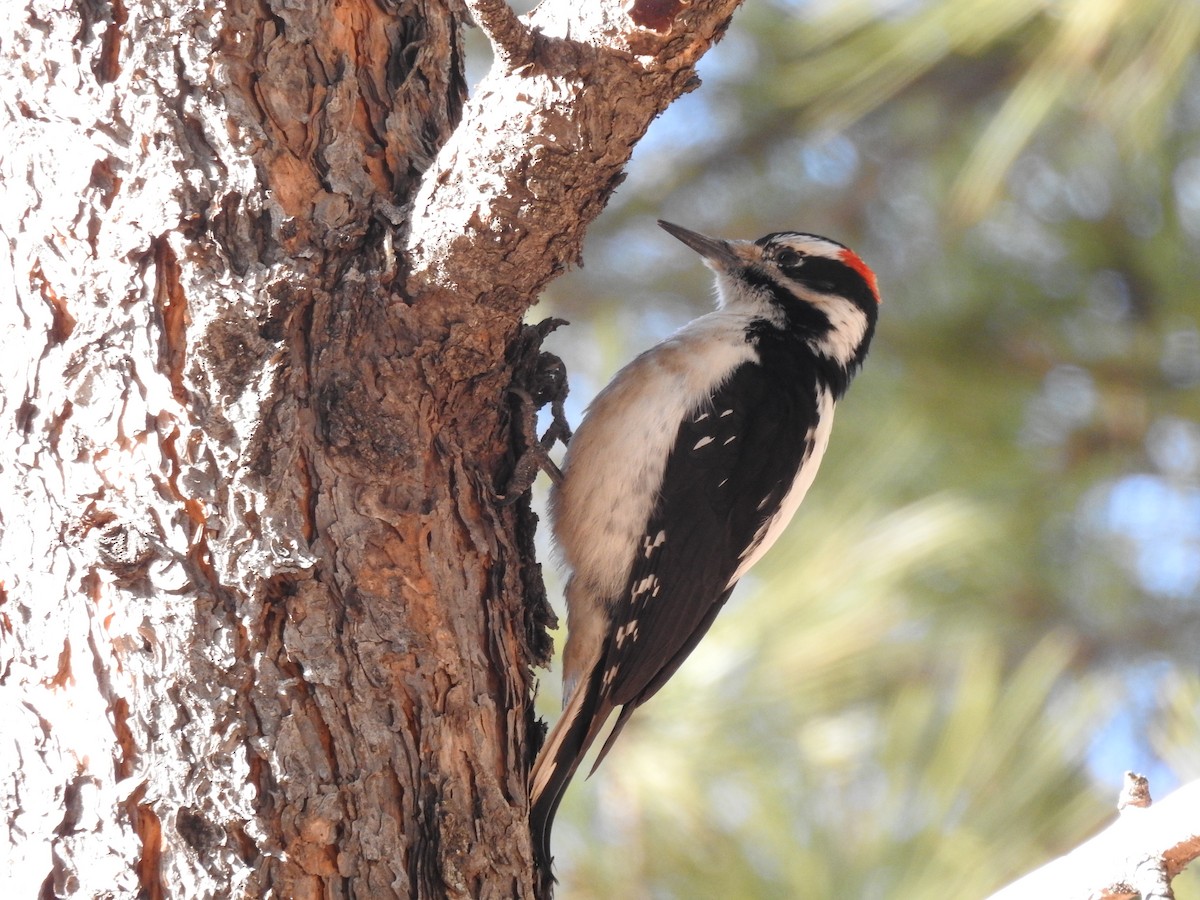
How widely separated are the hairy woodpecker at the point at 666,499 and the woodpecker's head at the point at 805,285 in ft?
0.95

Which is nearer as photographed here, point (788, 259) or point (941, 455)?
point (788, 259)

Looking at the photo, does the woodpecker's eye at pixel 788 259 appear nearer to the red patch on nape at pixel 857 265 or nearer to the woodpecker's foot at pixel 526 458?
the red patch on nape at pixel 857 265

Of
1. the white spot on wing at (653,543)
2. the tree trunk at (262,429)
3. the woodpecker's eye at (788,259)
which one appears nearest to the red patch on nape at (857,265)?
the woodpecker's eye at (788,259)

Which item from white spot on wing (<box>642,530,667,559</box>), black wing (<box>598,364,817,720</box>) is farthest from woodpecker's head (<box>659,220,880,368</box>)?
white spot on wing (<box>642,530,667,559</box>)

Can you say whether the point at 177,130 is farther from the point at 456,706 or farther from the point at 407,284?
the point at 456,706

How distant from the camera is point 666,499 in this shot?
2.88m

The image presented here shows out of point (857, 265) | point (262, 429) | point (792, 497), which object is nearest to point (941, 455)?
point (857, 265)

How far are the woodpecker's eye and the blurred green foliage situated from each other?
0.86 metres

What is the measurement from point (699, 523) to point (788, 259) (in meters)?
0.87

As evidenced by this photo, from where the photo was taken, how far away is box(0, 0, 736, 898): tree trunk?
1.67 m

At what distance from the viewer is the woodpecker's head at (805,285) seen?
3.32 metres

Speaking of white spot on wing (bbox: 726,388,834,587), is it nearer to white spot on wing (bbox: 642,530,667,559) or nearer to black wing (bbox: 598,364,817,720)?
black wing (bbox: 598,364,817,720)

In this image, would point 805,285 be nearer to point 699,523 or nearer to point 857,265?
point 857,265

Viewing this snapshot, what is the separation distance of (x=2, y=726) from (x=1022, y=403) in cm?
358
